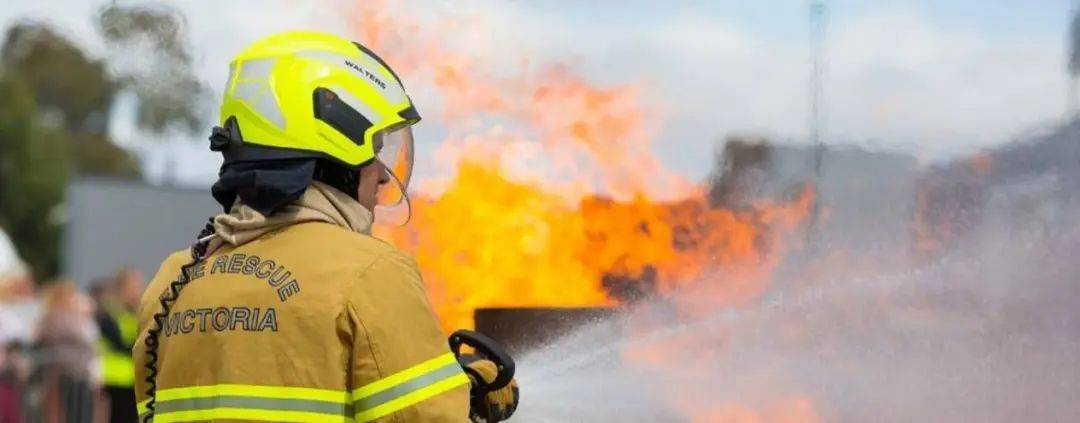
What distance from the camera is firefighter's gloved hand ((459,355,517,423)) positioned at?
2348 millimetres

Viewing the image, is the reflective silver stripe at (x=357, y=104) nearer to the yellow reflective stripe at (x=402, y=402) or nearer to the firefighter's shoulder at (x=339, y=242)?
the firefighter's shoulder at (x=339, y=242)

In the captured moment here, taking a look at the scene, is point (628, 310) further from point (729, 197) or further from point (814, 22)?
point (814, 22)

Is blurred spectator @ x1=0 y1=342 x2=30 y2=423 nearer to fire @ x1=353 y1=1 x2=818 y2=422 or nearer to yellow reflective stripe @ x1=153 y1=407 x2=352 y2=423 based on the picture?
fire @ x1=353 y1=1 x2=818 y2=422

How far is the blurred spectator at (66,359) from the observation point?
872 centimetres

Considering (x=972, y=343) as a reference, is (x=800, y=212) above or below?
above

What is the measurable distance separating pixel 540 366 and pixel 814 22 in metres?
2.35

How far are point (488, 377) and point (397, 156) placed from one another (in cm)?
44

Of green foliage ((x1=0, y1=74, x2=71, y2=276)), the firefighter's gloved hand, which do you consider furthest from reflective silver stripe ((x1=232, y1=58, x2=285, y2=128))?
green foliage ((x1=0, y1=74, x2=71, y2=276))

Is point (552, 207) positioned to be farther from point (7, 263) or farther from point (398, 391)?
point (7, 263)

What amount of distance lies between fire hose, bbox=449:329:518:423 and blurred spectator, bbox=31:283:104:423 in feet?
21.9

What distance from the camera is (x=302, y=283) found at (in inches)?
80.3

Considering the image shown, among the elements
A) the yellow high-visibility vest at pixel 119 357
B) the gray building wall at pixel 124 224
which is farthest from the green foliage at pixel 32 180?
the yellow high-visibility vest at pixel 119 357

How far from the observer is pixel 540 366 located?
357cm

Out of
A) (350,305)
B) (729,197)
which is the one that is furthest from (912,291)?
(350,305)
